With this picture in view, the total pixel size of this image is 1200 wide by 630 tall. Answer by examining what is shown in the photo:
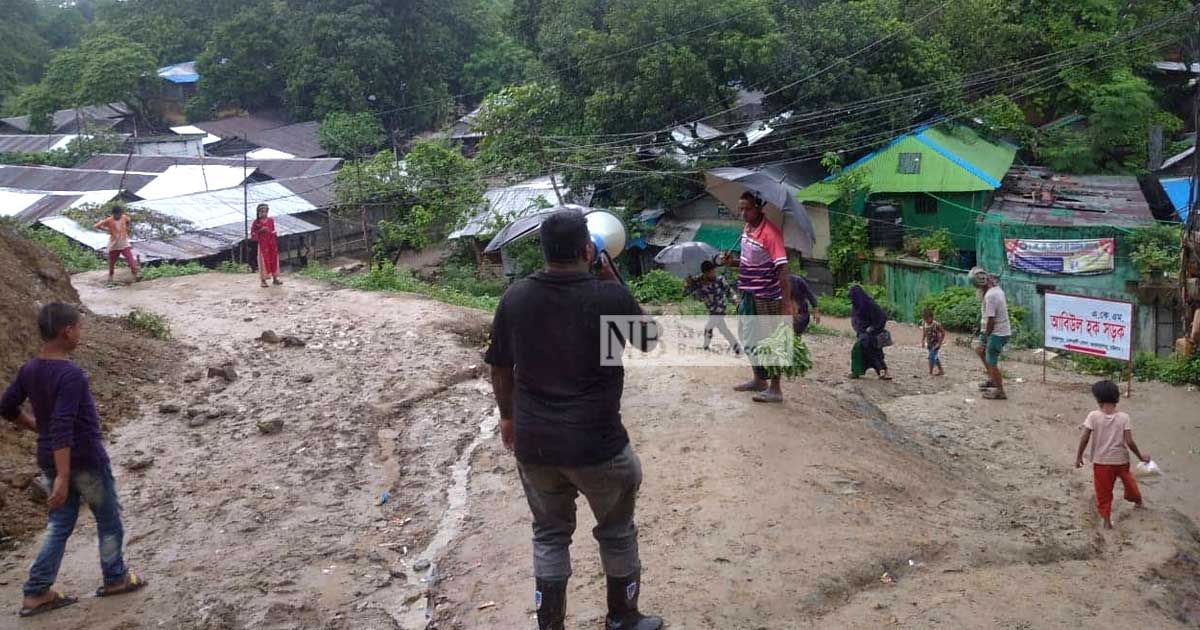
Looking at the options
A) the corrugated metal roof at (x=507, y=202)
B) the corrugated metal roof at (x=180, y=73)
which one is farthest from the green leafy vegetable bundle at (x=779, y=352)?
the corrugated metal roof at (x=180, y=73)

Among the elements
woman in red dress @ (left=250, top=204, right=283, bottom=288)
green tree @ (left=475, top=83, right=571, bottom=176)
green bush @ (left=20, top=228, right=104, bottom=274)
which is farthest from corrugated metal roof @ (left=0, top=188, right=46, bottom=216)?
woman in red dress @ (left=250, top=204, right=283, bottom=288)

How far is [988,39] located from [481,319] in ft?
76.9

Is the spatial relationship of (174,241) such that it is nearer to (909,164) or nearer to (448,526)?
(909,164)

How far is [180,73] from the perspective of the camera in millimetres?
46406

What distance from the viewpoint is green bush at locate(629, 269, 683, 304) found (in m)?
21.8

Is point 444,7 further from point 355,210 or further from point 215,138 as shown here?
point 355,210

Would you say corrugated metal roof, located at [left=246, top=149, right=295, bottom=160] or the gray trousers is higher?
corrugated metal roof, located at [left=246, top=149, right=295, bottom=160]

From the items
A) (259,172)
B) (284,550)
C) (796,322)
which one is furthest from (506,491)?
(259,172)

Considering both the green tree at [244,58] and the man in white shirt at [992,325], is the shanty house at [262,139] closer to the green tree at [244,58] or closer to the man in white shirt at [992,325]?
the green tree at [244,58]

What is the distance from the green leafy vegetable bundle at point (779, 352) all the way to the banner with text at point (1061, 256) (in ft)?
51.8

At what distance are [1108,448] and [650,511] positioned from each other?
3.43 metres

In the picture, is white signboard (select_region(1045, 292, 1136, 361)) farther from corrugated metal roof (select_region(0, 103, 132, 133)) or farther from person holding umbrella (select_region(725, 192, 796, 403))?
corrugated metal roof (select_region(0, 103, 132, 133))

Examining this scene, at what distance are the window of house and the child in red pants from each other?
19.0 m

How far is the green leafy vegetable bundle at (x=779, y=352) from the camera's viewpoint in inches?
276
